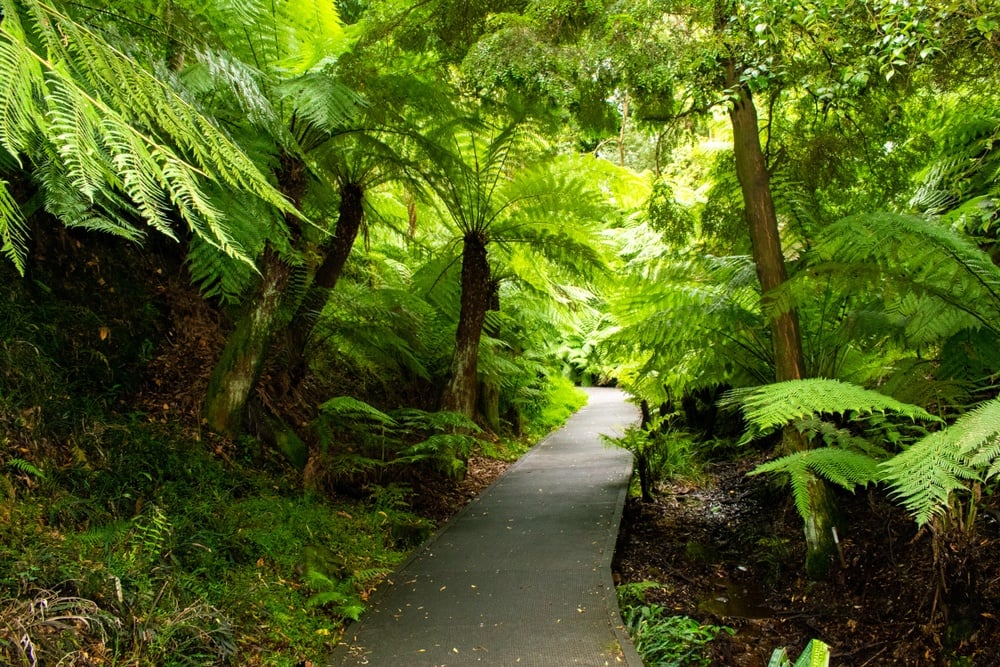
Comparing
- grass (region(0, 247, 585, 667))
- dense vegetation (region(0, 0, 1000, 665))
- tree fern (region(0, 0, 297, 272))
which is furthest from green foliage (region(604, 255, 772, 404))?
tree fern (region(0, 0, 297, 272))

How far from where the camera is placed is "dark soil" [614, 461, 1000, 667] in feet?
9.60

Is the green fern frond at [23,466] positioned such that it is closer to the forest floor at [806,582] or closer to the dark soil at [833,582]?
the forest floor at [806,582]

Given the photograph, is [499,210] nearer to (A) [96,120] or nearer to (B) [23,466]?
(B) [23,466]

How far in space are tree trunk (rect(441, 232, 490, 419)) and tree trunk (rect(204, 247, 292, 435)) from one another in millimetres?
1975

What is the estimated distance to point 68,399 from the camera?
368 cm

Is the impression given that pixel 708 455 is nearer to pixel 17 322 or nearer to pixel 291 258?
pixel 291 258

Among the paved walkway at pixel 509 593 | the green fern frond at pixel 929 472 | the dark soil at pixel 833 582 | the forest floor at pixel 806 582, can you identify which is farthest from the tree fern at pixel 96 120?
the forest floor at pixel 806 582

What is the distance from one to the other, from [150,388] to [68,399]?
2.49ft

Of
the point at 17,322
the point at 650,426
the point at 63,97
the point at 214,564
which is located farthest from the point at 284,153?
the point at 650,426

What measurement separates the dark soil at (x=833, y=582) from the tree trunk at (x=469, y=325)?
76.9 inches

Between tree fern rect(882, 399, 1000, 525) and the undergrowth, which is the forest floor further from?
tree fern rect(882, 399, 1000, 525)

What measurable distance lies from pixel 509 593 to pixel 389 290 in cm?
297

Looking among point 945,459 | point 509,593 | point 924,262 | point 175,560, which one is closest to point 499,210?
point 509,593

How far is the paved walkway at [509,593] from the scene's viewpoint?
2.89 metres
